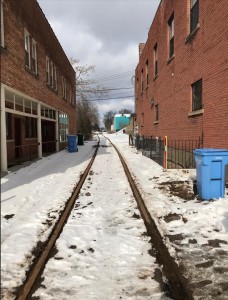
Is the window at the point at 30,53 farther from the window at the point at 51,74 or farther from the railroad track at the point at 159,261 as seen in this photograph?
the railroad track at the point at 159,261

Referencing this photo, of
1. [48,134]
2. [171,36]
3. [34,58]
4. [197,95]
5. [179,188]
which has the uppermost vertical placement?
[171,36]

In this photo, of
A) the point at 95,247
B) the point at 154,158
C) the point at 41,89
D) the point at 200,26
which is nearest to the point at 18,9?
the point at 41,89

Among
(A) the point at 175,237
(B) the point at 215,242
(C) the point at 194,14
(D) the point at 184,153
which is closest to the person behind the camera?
(B) the point at 215,242

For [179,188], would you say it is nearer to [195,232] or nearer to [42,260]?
[195,232]

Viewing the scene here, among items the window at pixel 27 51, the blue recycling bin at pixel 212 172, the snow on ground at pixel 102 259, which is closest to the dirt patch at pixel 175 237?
the snow on ground at pixel 102 259

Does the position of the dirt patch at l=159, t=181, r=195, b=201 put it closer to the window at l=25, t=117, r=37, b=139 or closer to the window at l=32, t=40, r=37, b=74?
the window at l=32, t=40, r=37, b=74

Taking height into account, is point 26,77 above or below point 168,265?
above

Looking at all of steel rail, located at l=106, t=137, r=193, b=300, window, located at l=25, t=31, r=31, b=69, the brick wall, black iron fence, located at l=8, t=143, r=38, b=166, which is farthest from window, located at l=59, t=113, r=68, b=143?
steel rail, located at l=106, t=137, r=193, b=300

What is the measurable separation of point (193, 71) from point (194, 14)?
2565mm

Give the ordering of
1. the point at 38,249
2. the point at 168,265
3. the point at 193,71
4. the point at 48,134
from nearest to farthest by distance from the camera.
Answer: the point at 168,265
the point at 38,249
the point at 193,71
the point at 48,134

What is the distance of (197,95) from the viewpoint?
1219 cm

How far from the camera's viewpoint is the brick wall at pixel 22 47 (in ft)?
35.8

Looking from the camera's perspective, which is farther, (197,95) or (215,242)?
(197,95)

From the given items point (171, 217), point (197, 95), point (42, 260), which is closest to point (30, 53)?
point (197, 95)
